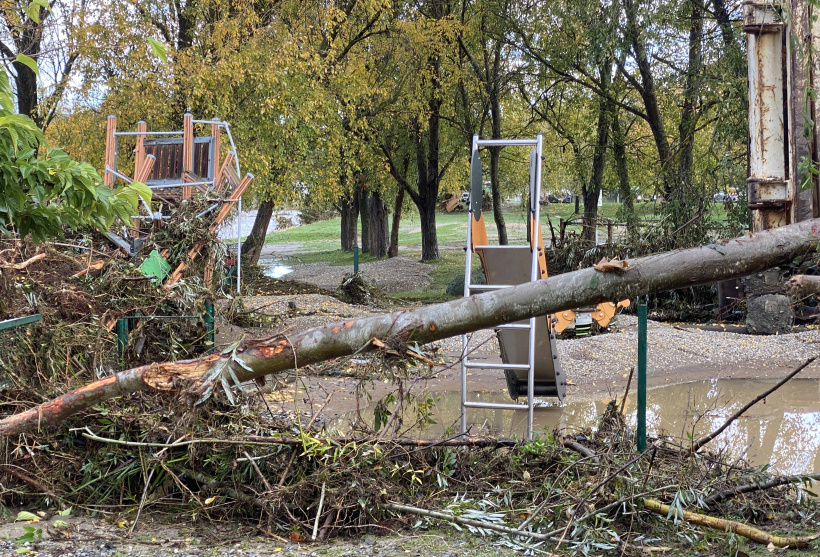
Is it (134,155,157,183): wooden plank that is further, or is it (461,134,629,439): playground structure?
(134,155,157,183): wooden plank

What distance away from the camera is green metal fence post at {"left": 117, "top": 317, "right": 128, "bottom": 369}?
643cm

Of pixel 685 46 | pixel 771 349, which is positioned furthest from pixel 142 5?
pixel 771 349

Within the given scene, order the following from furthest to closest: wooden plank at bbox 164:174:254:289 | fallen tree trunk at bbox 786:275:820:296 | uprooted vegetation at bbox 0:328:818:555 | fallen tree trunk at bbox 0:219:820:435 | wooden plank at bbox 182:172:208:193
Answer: wooden plank at bbox 182:172:208:193 < wooden plank at bbox 164:174:254:289 < uprooted vegetation at bbox 0:328:818:555 < fallen tree trunk at bbox 0:219:820:435 < fallen tree trunk at bbox 786:275:820:296

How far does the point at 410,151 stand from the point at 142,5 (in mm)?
12054

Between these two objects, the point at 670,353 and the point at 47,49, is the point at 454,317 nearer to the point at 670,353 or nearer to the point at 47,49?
the point at 670,353

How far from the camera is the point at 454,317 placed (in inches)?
154

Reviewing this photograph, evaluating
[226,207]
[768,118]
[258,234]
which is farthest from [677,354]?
[258,234]

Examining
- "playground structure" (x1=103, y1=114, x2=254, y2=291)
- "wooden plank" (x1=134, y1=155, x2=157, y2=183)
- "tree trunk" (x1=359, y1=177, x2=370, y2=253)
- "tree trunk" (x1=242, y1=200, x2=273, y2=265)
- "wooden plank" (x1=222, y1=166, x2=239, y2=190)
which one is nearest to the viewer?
"playground structure" (x1=103, y1=114, x2=254, y2=291)

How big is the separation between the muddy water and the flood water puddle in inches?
725

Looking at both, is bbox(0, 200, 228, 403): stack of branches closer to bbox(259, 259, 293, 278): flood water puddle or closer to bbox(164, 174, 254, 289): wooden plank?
bbox(164, 174, 254, 289): wooden plank

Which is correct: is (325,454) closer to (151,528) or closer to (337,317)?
(151,528)

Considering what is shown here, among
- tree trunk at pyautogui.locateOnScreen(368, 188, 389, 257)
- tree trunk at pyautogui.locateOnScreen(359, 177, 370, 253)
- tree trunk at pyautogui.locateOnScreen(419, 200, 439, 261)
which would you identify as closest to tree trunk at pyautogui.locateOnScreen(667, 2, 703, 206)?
tree trunk at pyautogui.locateOnScreen(419, 200, 439, 261)

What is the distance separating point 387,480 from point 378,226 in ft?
93.2

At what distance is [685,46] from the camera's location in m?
18.7
